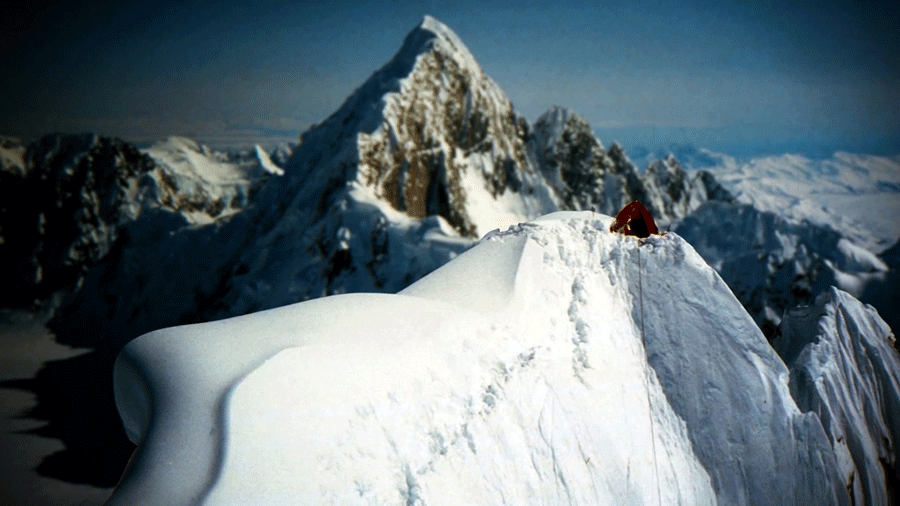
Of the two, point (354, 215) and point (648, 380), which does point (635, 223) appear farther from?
point (354, 215)

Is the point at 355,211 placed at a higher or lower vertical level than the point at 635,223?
lower

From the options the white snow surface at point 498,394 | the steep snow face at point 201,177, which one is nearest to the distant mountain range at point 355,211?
the steep snow face at point 201,177

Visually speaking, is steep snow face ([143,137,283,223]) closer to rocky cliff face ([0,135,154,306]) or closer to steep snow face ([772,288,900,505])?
rocky cliff face ([0,135,154,306])

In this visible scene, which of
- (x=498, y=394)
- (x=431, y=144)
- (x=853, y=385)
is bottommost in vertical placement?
(x=853, y=385)

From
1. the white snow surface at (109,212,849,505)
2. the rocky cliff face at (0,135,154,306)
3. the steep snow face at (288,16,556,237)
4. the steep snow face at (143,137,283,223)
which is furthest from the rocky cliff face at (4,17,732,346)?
the white snow surface at (109,212,849,505)

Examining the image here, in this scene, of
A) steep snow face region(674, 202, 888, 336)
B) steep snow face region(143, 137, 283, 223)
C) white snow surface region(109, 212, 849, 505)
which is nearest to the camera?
white snow surface region(109, 212, 849, 505)

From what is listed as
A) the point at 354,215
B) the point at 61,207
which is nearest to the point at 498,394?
the point at 354,215

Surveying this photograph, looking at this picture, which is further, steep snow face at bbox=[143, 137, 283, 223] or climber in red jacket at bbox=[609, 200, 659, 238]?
steep snow face at bbox=[143, 137, 283, 223]
